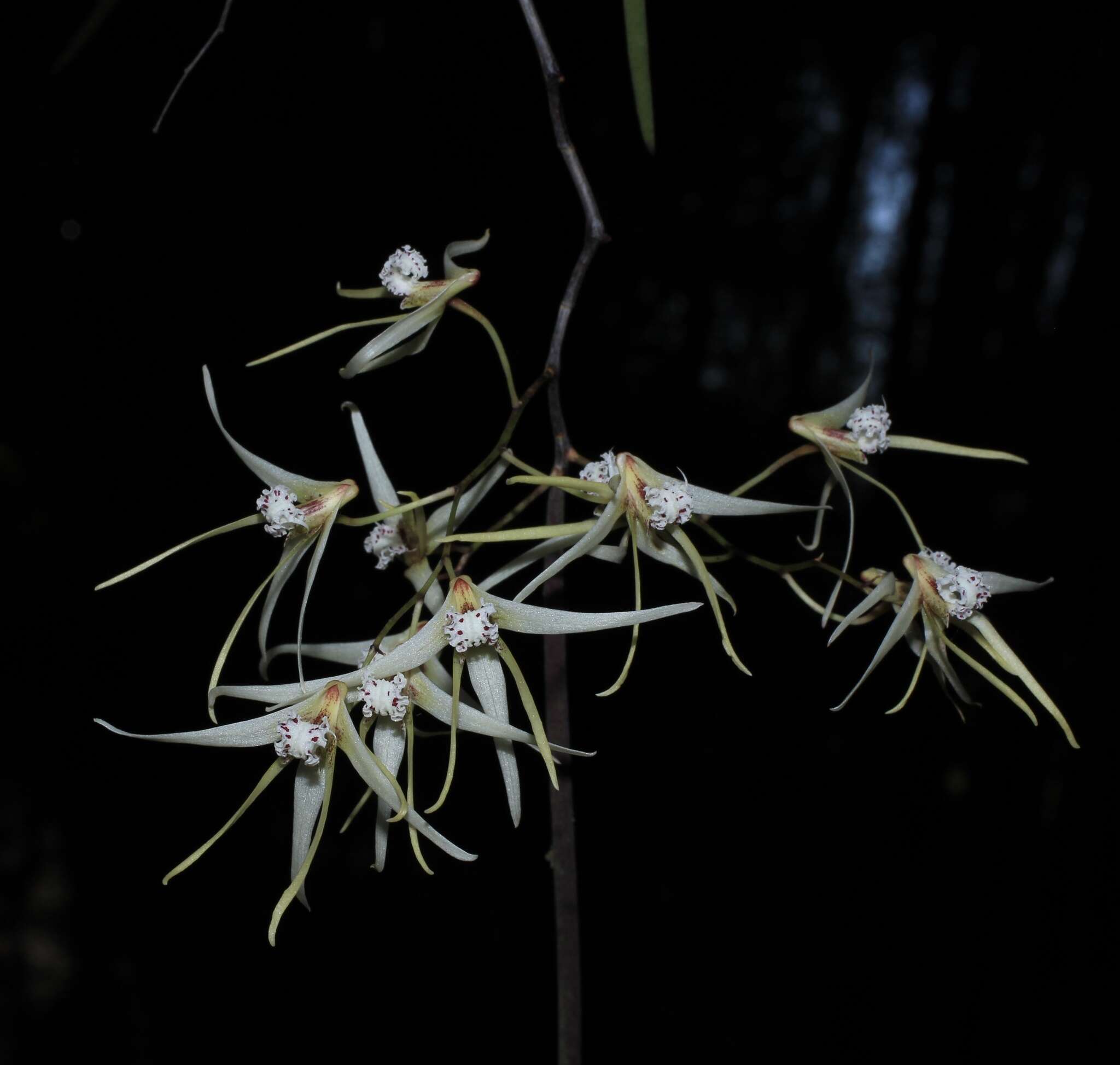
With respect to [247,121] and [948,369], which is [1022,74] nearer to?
[948,369]

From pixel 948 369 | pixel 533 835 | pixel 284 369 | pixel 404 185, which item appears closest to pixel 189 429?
pixel 284 369

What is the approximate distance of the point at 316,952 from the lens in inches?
69.1

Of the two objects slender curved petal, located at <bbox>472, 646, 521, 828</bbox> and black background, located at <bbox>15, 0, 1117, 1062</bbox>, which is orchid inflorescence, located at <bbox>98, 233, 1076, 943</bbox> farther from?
black background, located at <bbox>15, 0, 1117, 1062</bbox>

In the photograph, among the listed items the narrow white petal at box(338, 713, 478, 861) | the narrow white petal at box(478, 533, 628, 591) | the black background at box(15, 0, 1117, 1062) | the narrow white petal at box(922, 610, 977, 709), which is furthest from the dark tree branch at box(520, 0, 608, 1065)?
the black background at box(15, 0, 1117, 1062)

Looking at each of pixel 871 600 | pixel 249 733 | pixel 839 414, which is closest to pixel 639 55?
pixel 839 414

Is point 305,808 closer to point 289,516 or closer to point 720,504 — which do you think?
point 289,516

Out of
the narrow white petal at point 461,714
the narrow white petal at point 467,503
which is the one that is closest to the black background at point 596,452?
the narrow white petal at point 467,503

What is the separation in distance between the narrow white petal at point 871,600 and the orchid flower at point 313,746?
0.27 m

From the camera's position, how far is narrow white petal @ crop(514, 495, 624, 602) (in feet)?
1.68

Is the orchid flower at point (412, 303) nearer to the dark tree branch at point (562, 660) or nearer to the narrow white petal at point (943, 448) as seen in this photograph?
the dark tree branch at point (562, 660)

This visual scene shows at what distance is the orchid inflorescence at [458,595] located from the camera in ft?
1.78

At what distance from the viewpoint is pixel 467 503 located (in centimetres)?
65

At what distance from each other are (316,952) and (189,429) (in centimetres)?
105

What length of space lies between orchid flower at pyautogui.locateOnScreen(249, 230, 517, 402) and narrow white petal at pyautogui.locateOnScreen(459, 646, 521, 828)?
0.19m
